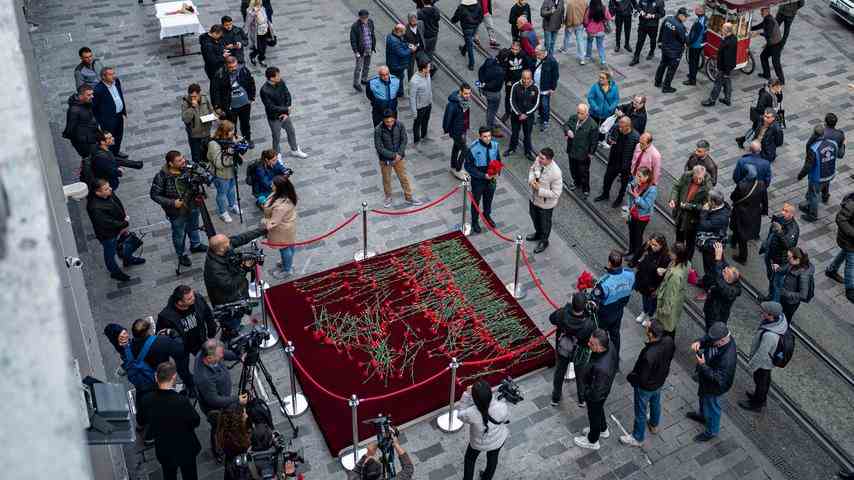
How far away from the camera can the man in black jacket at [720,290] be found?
9891mm

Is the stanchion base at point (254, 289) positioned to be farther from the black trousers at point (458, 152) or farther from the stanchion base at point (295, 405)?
the black trousers at point (458, 152)

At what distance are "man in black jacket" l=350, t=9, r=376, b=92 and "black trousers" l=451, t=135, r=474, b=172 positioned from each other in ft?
9.55

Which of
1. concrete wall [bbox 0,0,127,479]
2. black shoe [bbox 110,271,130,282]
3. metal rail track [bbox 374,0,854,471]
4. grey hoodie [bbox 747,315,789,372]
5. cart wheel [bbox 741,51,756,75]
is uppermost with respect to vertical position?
concrete wall [bbox 0,0,127,479]

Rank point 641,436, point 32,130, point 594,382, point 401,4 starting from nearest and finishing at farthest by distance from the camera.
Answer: point 32,130 < point 594,382 < point 641,436 < point 401,4

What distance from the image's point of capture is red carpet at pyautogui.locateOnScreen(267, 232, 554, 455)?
9.99 m

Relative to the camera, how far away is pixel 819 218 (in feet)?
44.1

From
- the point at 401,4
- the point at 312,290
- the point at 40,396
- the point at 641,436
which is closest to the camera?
the point at 40,396

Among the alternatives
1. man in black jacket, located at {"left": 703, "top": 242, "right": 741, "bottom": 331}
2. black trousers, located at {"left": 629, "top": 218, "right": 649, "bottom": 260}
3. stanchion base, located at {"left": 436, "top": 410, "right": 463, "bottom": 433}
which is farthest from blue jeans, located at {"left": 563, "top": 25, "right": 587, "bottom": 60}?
stanchion base, located at {"left": 436, "top": 410, "right": 463, "bottom": 433}

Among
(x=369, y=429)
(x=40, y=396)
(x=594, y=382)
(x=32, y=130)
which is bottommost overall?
(x=369, y=429)

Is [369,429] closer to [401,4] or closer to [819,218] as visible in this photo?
[819,218]

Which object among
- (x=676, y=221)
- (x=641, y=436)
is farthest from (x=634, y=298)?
(x=641, y=436)

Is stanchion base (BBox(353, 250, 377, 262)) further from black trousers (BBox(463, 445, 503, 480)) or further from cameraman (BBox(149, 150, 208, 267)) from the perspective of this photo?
black trousers (BBox(463, 445, 503, 480))

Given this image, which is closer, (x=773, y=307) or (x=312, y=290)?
(x=773, y=307)

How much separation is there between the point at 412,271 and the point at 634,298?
318cm
